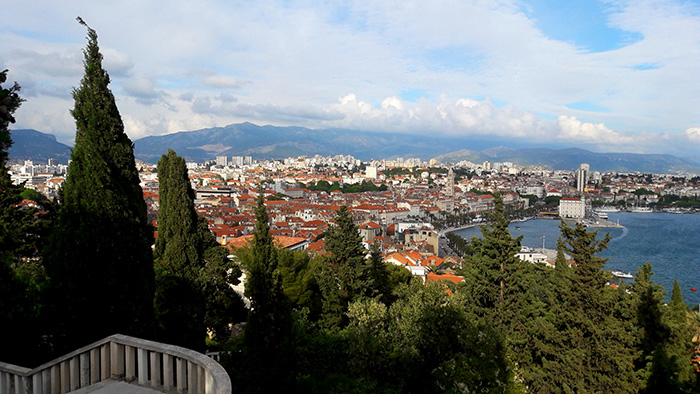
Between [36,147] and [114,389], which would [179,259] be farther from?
[36,147]

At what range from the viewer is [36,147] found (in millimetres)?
146125

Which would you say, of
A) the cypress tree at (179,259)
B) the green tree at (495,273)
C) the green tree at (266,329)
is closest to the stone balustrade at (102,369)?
the green tree at (266,329)

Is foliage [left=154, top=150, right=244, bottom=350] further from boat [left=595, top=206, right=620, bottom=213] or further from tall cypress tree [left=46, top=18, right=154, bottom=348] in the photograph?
boat [left=595, top=206, right=620, bottom=213]

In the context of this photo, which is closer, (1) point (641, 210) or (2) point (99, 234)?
(2) point (99, 234)

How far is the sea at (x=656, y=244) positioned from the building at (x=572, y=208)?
5.07 m

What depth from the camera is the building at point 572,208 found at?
68750 millimetres

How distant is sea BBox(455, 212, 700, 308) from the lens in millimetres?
28766

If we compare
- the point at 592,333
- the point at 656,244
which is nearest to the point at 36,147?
the point at 656,244

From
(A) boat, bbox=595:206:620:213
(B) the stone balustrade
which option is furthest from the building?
(B) the stone balustrade

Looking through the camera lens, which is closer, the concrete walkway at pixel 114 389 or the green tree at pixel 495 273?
the concrete walkway at pixel 114 389

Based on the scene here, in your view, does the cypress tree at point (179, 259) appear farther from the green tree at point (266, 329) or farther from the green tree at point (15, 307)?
the green tree at point (15, 307)

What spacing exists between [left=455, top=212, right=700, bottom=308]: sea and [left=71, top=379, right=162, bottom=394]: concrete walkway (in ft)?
85.7

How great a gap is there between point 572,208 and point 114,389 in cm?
7605

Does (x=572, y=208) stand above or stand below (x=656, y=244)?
above
